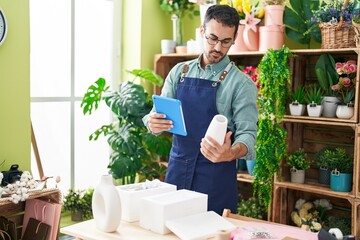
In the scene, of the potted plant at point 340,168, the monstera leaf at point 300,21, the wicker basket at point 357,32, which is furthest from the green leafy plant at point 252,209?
the wicker basket at point 357,32

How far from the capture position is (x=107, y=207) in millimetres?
1815

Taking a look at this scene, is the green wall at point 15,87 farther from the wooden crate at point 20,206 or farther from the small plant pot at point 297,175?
the small plant pot at point 297,175

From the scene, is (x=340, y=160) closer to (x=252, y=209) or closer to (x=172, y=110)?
(x=252, y=209)

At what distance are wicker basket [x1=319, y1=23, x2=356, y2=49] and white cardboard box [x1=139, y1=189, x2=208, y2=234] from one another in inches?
74.5

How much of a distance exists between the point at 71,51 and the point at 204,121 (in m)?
1.94

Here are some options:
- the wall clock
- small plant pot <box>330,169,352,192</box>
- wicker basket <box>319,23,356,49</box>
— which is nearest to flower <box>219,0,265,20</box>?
wicker basket <box>319,23,356,49</box>

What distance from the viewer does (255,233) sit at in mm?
1729

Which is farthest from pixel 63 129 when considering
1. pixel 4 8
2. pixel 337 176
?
pixel 337 176

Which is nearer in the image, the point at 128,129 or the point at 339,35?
the point at 339,35

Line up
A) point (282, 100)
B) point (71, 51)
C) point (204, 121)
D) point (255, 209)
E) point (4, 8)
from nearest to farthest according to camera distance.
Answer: point (204, 121)
point (4, 8)
point (282, 100)
point (255, 209)
point (71, 51)

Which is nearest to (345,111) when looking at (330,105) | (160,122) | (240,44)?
(330,105)

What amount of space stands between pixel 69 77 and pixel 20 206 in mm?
1457

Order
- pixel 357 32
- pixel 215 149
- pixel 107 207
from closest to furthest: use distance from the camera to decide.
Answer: pixel 107 207
pixel 215 149
pixel 357 32

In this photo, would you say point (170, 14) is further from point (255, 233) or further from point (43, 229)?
point (255, 233)
